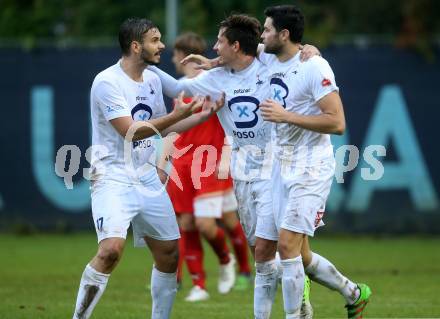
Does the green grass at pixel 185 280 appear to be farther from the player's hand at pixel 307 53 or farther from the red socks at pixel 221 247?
the player's hand at pixel 307 53

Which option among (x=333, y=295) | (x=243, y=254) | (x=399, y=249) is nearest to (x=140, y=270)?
(x=243, y=254)

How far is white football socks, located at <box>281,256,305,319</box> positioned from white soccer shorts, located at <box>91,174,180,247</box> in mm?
971

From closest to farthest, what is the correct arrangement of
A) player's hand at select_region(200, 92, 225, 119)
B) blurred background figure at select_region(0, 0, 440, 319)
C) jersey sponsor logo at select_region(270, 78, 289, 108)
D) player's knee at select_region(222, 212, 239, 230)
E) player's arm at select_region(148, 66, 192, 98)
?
jersey sponsor logo at select_region(270, 78, 289, 108)
player's hand at select_region(200, 92, 225, 119)
player's arm at select_region(148, 66, 192, 98)
player's knee at select_region(222, 212, 239, 230)
blurred background figure at select_region(0, 0, 440, 319)

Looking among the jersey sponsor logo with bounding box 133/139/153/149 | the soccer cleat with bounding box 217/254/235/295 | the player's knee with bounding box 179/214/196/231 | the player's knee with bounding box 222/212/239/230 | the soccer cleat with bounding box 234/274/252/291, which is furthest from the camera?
the player's knee with bounding box 222/212/239/230

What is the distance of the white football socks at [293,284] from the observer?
332 inches

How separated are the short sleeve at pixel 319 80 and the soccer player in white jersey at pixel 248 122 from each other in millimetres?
596

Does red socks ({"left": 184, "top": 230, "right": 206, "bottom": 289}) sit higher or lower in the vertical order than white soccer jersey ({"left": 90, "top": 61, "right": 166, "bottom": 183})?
lower

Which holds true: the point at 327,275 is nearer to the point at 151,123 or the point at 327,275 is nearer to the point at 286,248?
the point at 286,248

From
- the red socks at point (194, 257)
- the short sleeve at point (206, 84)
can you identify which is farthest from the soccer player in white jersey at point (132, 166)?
the red socks at point (194, 257)

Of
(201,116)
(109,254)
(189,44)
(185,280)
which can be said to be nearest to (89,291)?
(109,254)

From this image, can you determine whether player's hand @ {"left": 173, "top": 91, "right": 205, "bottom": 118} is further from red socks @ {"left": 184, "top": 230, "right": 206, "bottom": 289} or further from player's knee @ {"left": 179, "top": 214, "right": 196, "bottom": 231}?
player's knee @ {"left": 179, "top": 214, "right": 196, "bottom": 231}

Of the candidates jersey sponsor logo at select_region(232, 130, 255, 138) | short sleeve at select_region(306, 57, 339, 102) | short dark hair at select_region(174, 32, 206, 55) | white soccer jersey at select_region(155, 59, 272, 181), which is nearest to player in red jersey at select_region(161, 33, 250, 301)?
short dark hair at select_region(174, 32, 206, 55)

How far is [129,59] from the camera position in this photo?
28.9ft

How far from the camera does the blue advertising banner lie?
1750 cm
